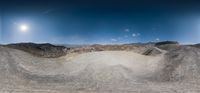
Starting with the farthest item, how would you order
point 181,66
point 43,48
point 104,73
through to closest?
1. point 43,48
2. point 181,66
3. point 104,73

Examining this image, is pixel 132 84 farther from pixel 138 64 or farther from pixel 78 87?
pixel 138 64

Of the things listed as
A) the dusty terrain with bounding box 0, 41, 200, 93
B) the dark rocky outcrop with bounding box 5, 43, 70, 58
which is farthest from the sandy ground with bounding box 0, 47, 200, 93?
the dark rocky outcrop with bounding box 5, 43, 70, 58

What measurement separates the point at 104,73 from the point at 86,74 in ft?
1.70

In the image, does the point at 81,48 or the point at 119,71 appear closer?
the point at 119,71

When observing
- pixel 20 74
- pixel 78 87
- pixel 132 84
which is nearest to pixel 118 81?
pixel 132 84

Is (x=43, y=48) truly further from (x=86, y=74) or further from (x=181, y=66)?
(x=181, y=66)

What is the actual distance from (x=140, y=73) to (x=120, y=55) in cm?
200

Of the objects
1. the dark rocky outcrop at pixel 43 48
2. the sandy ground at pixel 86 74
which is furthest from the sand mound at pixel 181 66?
the dark rocky outcrop at pixel 43 48

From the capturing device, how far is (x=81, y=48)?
16.2m

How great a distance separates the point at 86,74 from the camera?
10.7 metres

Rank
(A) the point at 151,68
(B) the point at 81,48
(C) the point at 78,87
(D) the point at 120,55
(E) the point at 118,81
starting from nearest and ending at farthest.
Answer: (C) the point at 78,87
(E) the point at 118,81
(A) the point at 151,68
(D) the point at 120,55
(B) the point at 81,48

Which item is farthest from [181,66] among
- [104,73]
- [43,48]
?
[43,48]

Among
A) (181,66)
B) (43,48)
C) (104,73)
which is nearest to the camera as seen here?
(104,73)

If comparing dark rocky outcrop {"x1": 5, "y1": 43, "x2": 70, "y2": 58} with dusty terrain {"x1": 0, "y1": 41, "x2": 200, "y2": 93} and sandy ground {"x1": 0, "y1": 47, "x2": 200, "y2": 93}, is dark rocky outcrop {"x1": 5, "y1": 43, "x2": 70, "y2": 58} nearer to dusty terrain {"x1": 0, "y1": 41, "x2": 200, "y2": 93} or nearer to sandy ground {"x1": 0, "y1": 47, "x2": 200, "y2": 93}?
sandy ground {"x1": 0, "y1": 47, "x2": 200, "y2": 93}
